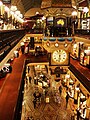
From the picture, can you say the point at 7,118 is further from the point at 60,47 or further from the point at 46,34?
the point at 46,34

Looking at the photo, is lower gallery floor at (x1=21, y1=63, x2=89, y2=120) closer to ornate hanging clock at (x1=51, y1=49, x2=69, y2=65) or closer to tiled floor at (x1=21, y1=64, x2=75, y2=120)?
tiled floor at (x1=21, y1=64, x2=75, y2=120)

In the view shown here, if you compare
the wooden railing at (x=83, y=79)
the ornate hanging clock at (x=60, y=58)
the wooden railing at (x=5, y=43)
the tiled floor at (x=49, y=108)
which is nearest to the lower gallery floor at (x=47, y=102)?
the tiled floor at (x=49, y=108)

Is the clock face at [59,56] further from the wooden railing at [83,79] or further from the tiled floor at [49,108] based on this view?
the tiled floor at [49,108]

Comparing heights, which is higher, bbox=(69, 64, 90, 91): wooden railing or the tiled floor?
bbox=(69, 64, 90, 91): wooden railing

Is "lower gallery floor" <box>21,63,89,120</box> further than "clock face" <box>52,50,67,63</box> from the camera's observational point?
No

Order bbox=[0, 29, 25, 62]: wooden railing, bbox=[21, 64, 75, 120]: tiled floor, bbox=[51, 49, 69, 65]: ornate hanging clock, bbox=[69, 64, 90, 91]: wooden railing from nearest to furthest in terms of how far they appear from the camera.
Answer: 1. bbox=[0, 29, 25, 62]: wooden railing
2. bbox=[69, 64, 90, 91]: wooden railing
3. bbox=[21, 64, 75, 120]: tiled floor
4. bbox=[51, 49, 69, 65]: ornate hanging clock

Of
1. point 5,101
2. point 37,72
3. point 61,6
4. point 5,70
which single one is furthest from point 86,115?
point 37,72

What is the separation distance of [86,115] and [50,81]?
8.76m

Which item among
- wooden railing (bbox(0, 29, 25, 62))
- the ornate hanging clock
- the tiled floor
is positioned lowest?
the tiled floor

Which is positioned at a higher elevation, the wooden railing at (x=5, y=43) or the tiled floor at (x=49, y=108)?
the wooden railing at (x=5, y=43)

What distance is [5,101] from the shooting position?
20.0ft

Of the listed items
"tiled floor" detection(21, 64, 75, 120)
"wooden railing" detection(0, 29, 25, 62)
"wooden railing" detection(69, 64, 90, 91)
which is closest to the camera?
"wooden railing" detection(0, 29, 25, 62)

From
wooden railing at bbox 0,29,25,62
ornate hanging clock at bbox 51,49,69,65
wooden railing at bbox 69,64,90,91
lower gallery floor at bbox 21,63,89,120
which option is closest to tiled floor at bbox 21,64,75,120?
lower gallery floor at bbox 21,63,89,120

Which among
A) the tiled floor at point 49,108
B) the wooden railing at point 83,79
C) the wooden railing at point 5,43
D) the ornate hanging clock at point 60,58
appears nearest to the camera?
the wooden railing at point 5,43
